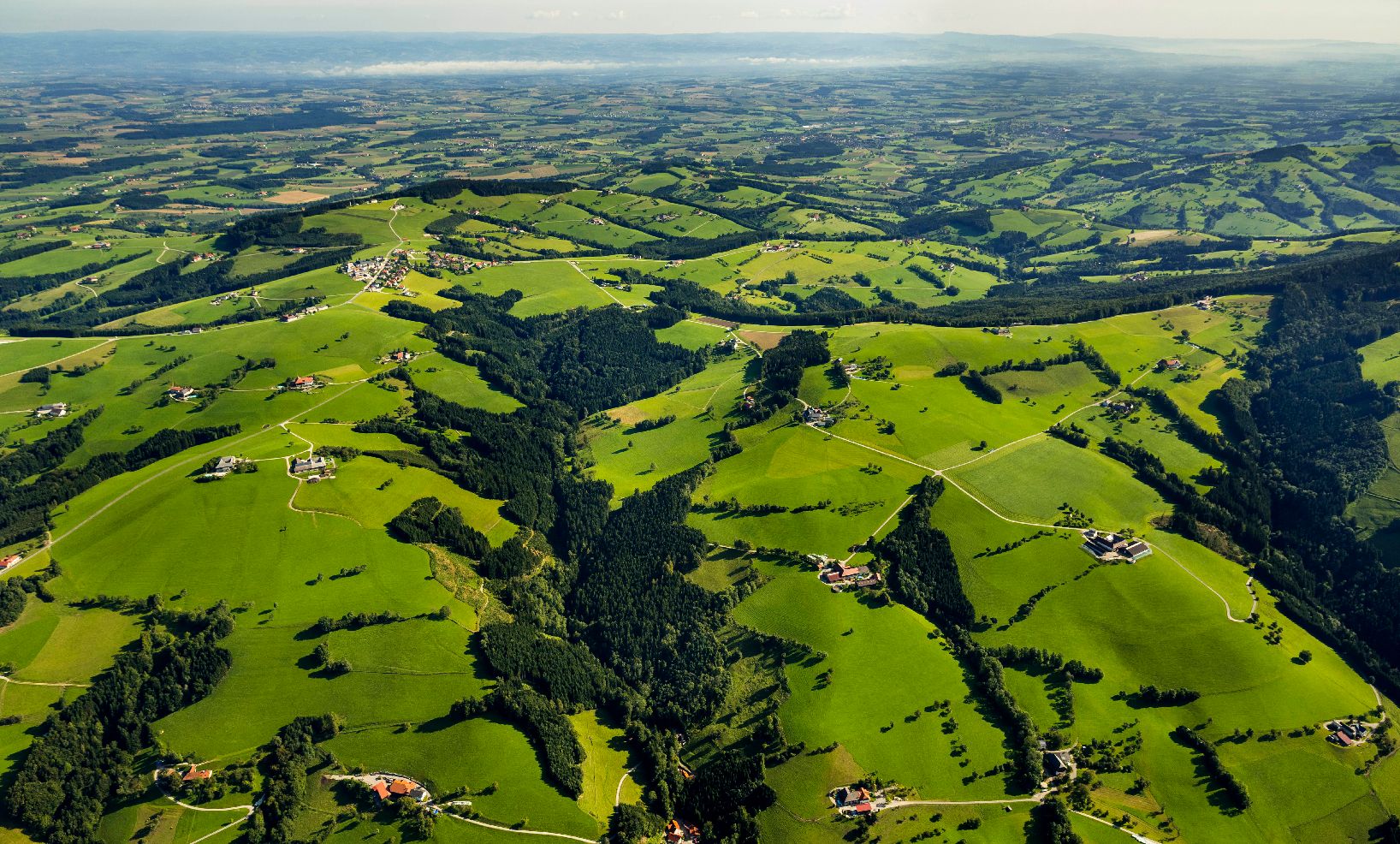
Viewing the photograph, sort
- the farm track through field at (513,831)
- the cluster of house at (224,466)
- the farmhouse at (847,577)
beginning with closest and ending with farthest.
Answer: the farm track through field at (513,831)
the farmhouse at (847,577)
the cluster of house at (224,466)

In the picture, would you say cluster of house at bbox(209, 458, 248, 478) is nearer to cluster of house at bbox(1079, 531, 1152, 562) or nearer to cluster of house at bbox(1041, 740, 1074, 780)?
cluster of house at bbox(1041, 740, 1074, 780)

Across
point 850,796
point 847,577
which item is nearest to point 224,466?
point 847,577

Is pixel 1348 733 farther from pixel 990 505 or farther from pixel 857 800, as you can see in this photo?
pixel 857 800

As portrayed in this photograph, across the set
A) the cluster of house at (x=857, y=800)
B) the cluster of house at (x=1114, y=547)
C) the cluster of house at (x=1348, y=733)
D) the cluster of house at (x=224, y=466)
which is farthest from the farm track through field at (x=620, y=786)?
the cluster of house at (x=224, y=466)

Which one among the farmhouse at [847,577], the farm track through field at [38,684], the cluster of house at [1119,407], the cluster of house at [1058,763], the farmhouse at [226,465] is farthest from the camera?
the cluster of house at [1119,407]

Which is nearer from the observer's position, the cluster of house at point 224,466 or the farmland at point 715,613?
the farmland at point 715,613

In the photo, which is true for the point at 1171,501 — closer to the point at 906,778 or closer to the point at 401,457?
the point at 906,778

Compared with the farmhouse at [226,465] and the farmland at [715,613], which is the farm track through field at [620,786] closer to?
the farmland at [715,613]

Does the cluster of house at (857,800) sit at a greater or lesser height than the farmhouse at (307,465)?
lesser

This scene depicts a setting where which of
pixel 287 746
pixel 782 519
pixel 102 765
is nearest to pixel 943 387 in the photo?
pixel 782 519
